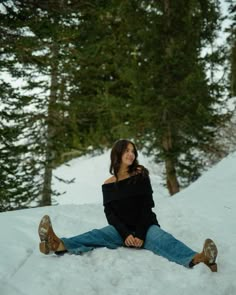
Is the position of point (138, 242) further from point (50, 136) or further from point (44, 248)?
point (50, 136)

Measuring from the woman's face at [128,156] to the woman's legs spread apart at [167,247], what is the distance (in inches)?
35.1

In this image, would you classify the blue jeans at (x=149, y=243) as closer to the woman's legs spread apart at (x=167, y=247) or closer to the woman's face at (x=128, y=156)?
the woman's legs spread apart at (x=167, y=247)

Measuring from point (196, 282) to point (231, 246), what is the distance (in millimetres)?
1275

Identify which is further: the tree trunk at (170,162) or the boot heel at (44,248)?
the tree trunk at (170,162)

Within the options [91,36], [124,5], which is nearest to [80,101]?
[91,36]

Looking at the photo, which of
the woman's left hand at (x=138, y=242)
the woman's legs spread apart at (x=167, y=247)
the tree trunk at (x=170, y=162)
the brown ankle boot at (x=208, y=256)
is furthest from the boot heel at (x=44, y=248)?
the tree trunk at (x=170, y=162)

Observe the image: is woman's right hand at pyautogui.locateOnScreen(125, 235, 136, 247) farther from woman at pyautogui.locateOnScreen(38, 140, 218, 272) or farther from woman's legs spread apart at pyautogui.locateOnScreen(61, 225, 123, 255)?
woman's legs spread apart at pyautogui.locateOnScreen(61, 225, 123, 255)

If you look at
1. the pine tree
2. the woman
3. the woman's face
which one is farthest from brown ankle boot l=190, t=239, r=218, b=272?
the pine tree

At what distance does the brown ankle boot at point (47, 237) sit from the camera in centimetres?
432

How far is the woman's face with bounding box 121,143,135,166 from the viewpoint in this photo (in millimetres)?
4996

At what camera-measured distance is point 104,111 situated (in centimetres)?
1384

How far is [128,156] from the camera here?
5.00 metres

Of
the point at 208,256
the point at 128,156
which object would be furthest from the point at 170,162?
the point at 208,256

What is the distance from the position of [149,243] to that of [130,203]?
0.56 metres
